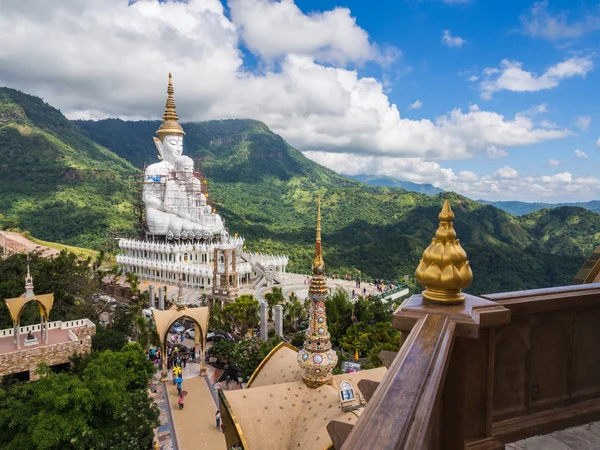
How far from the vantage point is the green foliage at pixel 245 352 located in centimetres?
1587

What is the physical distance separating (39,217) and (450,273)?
6612cm

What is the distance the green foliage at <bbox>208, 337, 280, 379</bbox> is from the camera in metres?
15.9

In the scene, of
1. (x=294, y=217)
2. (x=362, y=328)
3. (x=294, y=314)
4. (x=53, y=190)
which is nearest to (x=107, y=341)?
(x=294, y=314)

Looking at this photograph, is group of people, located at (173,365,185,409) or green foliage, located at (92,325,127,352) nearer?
group of people, located at (173,365,185,409)

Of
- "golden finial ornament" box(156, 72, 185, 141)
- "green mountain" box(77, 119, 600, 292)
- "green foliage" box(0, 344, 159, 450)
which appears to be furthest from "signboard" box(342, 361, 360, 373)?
"golden finial ornament" box(156, 72, 185, 141)

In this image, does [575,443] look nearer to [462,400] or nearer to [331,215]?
[462,400]

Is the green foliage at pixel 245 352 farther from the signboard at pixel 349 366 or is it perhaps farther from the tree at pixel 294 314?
the tree at pixel 294 314

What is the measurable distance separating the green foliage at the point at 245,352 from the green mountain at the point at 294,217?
85.8ft

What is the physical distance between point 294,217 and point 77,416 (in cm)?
9079

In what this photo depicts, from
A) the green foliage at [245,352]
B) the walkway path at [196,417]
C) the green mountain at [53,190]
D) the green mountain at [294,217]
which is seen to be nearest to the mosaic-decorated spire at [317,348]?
the walkway path at [196,417]

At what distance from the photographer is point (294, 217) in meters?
100

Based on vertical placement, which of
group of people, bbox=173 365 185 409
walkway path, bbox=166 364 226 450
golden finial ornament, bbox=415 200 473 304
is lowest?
walkway path, bbox=166 364 226 450

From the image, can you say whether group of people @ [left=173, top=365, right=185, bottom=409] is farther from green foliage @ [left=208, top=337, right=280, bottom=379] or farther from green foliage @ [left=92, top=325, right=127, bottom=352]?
green foliage @ [left=92, top=325, right=127, bottom=352]

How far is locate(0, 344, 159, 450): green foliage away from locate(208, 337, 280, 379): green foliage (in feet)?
15.6
